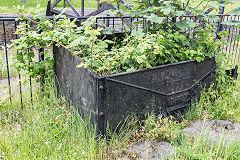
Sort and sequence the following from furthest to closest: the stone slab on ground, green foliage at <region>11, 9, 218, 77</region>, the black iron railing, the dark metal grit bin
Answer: the black iron railing → the stone slab on ground → green foliage at <region>11, 9, 218, 77</region> → the dark metal grit bin

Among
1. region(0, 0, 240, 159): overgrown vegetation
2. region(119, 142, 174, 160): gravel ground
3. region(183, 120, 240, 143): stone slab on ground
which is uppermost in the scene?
region(0, 0, 240, 159): overgrown vegetation

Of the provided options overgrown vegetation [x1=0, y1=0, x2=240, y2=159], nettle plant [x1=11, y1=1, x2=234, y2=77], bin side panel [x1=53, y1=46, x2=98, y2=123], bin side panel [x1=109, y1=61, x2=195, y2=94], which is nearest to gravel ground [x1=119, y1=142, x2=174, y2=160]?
overgrown vegetation [x1=0, y1=0, x2=240, y2=159]

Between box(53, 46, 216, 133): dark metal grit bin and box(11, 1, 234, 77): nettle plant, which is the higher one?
box(11, 1, 234, 77): nettle plant

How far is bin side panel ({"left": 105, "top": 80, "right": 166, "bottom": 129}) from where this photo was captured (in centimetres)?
288

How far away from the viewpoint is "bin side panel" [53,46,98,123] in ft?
9.45

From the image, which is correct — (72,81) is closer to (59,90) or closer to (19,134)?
(59,90)

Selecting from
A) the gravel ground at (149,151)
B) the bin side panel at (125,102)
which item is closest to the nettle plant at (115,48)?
the bin side panel at (125,102)

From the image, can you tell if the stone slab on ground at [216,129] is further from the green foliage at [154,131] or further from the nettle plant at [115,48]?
the nettle plant at [115,48]

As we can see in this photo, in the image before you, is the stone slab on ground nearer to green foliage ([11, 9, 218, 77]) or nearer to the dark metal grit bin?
the dark metal grit bin

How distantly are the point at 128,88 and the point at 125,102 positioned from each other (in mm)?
169

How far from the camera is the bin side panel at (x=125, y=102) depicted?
2.88m

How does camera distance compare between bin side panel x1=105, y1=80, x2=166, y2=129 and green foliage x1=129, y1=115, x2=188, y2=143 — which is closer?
bin side panel x1=105, y1=80, x2=166, y2=129

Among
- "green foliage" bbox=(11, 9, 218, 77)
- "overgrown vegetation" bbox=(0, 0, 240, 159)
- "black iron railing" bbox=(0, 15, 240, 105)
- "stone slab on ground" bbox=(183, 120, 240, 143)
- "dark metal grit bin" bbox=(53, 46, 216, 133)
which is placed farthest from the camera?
"black iron railing" bbox=(0, 15, 240, 105)

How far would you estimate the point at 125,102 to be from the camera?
3014 millimetres
